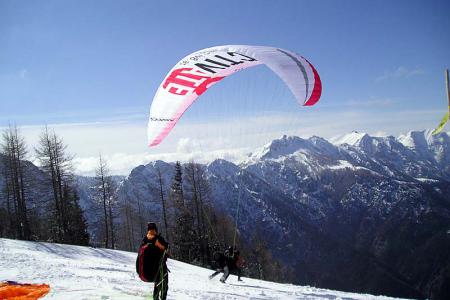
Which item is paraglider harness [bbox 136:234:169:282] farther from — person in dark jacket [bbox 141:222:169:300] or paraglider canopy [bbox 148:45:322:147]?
paraglider canopy [bbox 148:45:322:147]

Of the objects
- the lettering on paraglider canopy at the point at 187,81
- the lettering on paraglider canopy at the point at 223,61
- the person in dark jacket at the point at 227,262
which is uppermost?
the lettering on paraglider canopy at the point at 223,61

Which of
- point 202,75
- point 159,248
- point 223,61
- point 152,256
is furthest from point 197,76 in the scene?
point 152,256

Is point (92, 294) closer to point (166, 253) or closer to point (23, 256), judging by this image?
point (166, 253)

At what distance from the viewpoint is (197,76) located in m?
11.7

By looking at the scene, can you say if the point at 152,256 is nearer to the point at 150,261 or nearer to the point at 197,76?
the point at 150,261

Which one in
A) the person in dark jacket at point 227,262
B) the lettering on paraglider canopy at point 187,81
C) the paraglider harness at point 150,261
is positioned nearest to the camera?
the paraglider harness at point 150,261

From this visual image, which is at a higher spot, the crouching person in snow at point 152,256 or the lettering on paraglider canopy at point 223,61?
the lettering on paraglider canopy at point 223,61

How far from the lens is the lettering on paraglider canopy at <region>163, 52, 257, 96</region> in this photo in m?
11.6

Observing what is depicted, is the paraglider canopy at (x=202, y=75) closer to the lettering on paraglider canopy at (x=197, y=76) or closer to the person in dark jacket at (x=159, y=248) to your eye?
the lettering on paraglider canopy at (x=197, y=76)

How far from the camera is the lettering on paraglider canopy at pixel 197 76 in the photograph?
38.2 feet

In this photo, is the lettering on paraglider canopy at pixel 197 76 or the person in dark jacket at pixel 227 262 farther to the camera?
the person in dark jacket at pixel 227 262

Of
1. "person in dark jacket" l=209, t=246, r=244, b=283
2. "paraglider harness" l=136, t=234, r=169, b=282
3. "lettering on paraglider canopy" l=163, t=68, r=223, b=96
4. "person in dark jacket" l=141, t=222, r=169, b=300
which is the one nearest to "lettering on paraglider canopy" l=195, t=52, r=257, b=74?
"lettering on paraglider canopy" l=163, t=68, r=223, b=96

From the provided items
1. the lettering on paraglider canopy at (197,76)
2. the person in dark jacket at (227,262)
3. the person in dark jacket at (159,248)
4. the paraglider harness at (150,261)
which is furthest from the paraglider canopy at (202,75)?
the person in dark jacket at (227,262)

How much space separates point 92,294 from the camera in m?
8.64
